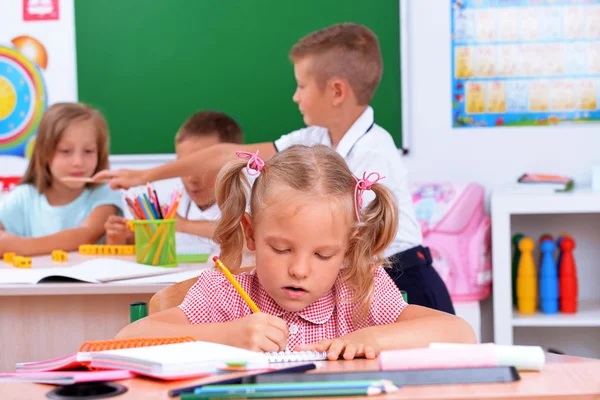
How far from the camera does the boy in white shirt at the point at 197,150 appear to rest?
279cm

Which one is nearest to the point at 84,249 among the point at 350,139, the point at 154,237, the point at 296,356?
the point at 154,237

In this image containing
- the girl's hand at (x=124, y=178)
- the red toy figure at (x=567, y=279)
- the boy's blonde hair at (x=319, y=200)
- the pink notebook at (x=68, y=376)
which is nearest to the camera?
the pink notebook at (x=68, y=376)

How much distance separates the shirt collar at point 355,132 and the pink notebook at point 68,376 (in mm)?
1436

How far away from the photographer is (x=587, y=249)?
11.5 ft

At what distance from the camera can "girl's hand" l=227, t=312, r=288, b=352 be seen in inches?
45.1

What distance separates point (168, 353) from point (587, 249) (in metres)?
2.88

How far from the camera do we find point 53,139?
288 centimetres

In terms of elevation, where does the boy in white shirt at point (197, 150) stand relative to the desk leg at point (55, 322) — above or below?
above

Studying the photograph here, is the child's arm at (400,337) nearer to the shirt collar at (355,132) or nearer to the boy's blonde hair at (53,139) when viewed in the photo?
the shirt collar at (355,132)

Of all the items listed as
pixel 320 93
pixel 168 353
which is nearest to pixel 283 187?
pixel 168 353

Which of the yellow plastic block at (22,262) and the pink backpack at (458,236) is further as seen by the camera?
the pink backpack at (458,236)

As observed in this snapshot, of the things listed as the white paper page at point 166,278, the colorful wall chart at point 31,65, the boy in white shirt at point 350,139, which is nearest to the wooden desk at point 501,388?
the white paper page at point 166,278

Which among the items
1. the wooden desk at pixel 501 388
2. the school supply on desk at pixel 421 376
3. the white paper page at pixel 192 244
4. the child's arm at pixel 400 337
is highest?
the school supply on desk at pixel 421 376

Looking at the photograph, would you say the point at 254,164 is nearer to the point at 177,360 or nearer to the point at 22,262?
the point at 177,360
